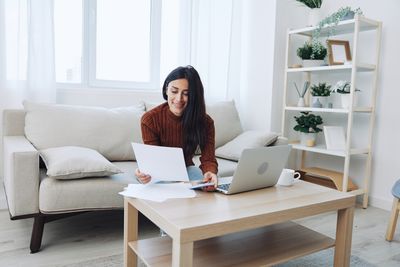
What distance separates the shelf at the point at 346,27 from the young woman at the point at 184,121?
5.10 feet

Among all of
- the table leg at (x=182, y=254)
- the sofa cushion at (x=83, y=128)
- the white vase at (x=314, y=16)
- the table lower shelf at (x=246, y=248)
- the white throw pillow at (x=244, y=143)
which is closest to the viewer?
the table leg at (x=182, y=254)

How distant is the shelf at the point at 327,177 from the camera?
2.66m

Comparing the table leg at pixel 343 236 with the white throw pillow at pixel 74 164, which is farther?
the white throw pillow at pixel 74 164

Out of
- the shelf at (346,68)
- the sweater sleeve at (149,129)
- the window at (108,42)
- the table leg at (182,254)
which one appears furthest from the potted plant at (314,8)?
the table leg at (182,254)

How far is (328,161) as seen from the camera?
10.1 ft

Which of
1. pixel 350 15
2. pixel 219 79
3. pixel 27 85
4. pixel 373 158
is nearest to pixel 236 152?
pixel 219 79

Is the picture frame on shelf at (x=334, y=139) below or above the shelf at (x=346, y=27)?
below

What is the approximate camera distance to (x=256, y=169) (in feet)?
4.31

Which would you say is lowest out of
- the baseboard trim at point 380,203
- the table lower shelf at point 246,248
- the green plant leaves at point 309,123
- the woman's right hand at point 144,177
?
the baseboard trim at point 380,203

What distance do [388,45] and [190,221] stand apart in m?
2.36

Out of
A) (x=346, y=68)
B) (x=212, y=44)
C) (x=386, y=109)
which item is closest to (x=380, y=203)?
(x=386, y=109)

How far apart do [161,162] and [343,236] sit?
2.66 ft

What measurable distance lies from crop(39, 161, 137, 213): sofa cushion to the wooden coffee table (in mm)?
468

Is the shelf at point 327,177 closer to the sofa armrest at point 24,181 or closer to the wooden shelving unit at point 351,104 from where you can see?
the wooden shelving unit at point 351,104
